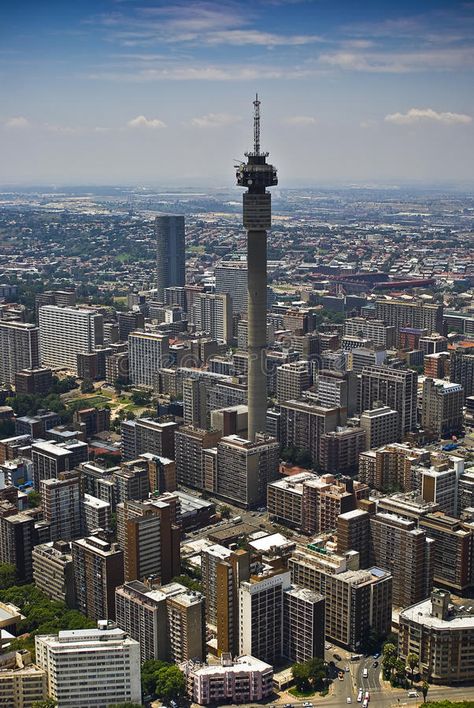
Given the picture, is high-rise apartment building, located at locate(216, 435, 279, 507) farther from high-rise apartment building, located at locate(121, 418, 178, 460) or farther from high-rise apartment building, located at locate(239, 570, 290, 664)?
high-rise apartment building, located at locate(239, 570, 290, 664)

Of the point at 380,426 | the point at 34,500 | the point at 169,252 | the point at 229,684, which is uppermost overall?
the point at 169,252

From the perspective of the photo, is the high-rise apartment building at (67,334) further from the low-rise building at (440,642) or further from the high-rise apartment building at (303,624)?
the low-rise building at (440,642)

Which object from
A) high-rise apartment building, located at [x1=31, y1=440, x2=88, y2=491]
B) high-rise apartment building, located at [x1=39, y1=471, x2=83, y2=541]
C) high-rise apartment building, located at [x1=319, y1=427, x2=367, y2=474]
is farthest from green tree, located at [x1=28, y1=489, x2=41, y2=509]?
high-rise apartment building, located at [x1=319, y1=427, x2=367, y2=474]

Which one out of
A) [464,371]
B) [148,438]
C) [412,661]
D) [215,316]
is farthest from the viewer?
[215,316]

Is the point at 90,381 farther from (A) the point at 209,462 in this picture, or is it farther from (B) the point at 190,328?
(A) the point at 209,462

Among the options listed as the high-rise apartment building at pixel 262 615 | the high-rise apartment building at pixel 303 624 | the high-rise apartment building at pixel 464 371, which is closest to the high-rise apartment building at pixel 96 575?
the high-rise apartment building at pixel 262 615

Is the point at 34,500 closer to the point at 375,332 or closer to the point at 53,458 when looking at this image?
the point at 53,458

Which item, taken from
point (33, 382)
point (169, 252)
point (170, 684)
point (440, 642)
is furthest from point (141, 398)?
point (169, 252)
